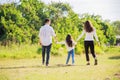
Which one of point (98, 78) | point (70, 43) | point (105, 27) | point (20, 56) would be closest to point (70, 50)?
point (70, 43)

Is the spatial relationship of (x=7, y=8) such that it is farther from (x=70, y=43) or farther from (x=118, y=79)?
(x=118, y=79)

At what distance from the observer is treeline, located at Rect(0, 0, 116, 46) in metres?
34.0

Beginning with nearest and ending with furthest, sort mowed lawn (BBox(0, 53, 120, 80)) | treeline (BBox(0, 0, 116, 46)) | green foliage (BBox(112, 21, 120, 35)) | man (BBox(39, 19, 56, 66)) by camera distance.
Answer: mowed lawn (BBox(0, 53, 120, 80)) → man (BBox(39, 19, 56, 66)) → treeline (BBox(0, 0, 116, 46)) → green foliage (BBox(112, 21, 120, 35))

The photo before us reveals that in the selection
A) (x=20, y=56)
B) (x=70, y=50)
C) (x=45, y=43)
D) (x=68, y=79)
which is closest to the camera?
(x=68, y=79)

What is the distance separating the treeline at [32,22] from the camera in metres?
34.0

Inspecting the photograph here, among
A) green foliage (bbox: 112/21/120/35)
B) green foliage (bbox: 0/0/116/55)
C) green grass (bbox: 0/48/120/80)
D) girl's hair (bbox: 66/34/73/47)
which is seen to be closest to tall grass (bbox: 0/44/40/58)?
green foliage (bbox: 0/0/116/55)

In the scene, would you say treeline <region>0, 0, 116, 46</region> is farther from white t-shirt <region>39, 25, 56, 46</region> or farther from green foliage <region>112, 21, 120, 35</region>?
green foliage <region>112, 21, 120, 35</region>

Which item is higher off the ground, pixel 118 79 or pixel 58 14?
pixel 58 14

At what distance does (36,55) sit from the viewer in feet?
68.5

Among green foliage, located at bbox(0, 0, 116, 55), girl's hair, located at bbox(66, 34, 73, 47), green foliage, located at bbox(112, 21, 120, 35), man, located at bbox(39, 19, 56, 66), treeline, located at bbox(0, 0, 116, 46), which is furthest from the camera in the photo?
green foliage, located at bbox(112, 21, 120, 35)

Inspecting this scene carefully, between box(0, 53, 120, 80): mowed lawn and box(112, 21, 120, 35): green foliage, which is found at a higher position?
box(112, 21, 120, 35): green foliage

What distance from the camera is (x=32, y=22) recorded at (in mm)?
53812

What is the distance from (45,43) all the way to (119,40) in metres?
110

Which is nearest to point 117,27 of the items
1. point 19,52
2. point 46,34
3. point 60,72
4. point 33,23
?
point 33,23
